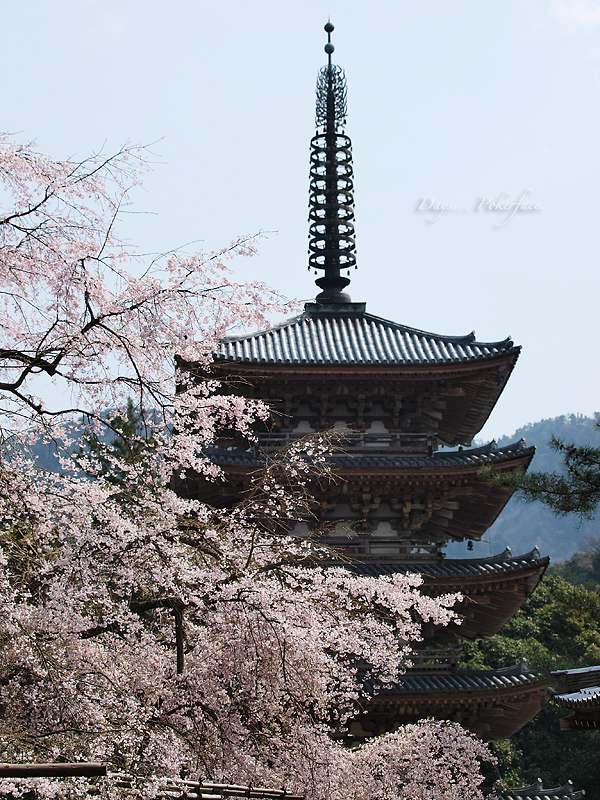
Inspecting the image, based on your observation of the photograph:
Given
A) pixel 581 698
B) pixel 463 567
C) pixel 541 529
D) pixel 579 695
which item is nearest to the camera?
pixel 581 698

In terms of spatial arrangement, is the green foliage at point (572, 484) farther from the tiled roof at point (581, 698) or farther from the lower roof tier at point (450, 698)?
the lower roof tier at point (450, 698)

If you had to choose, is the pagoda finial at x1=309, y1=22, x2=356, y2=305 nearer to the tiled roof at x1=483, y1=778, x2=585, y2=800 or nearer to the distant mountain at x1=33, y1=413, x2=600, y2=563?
the tiled roof at x1=483, y1=778, x2=585, y2=800

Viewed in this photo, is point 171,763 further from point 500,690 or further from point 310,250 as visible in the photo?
point 310,250

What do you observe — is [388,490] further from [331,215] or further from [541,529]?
[541,529]

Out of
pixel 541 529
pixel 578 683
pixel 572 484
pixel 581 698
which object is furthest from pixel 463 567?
pixel 541 529

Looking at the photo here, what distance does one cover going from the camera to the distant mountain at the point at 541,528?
113312 millimetres

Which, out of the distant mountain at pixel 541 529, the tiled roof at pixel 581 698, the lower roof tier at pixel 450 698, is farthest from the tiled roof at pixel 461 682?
the distant mountain at pixel 541 529

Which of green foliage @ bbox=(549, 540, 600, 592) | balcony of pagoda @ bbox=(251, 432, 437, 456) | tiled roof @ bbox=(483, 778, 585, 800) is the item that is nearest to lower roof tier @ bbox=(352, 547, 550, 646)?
balcony of pagoda @ bbox=(251, 432, 437, 456)

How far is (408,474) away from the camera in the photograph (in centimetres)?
1415

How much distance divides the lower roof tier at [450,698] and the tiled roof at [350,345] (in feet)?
17.5

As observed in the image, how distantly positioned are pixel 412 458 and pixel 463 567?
2036 millimetres

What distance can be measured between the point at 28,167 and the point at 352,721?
400 inches

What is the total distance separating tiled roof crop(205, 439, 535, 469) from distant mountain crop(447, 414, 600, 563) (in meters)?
89.1

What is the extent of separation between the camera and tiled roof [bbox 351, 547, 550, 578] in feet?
45.7
